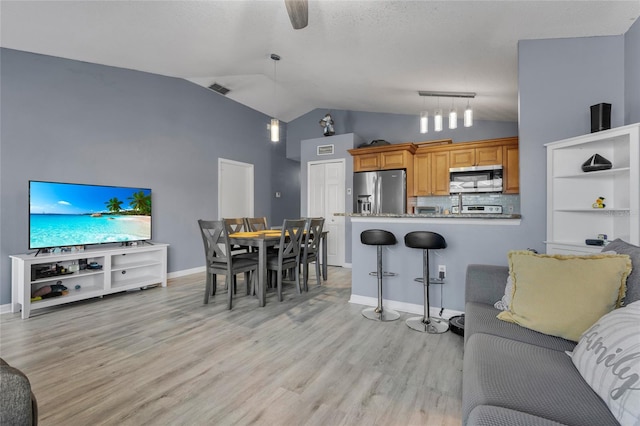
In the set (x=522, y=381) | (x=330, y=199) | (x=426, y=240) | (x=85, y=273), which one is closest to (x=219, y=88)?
(x=330, y=199)

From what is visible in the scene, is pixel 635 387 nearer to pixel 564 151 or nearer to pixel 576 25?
pixel 564 151

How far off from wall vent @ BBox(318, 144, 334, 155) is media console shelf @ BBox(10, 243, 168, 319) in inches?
131

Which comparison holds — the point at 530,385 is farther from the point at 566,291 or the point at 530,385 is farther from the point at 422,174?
the point at 422,174

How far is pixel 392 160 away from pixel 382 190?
548 millimetres

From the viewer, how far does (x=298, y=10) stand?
198cm

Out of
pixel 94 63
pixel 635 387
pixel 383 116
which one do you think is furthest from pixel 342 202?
pixel 635 387

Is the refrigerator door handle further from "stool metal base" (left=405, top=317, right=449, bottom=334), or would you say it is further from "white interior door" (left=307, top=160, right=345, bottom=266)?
"stool metal base" (left=405, top=317, right=449, bottom=334)

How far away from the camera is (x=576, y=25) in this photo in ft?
7.93

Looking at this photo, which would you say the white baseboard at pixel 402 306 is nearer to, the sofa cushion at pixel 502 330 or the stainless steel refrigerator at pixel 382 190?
the sofa cushion at pixel 502 330

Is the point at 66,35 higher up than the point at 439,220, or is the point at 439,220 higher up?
the point at 66,35

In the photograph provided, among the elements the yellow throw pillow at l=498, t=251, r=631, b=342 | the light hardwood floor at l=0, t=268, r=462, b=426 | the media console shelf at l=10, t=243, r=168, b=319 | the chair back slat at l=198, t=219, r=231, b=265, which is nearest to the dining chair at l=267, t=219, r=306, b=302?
the light hardwood floor at l=0, t=268, r=462, b=426

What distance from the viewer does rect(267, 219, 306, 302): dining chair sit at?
345cm

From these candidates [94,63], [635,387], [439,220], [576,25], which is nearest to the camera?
[635,387]

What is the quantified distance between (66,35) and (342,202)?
4362 millimetres
